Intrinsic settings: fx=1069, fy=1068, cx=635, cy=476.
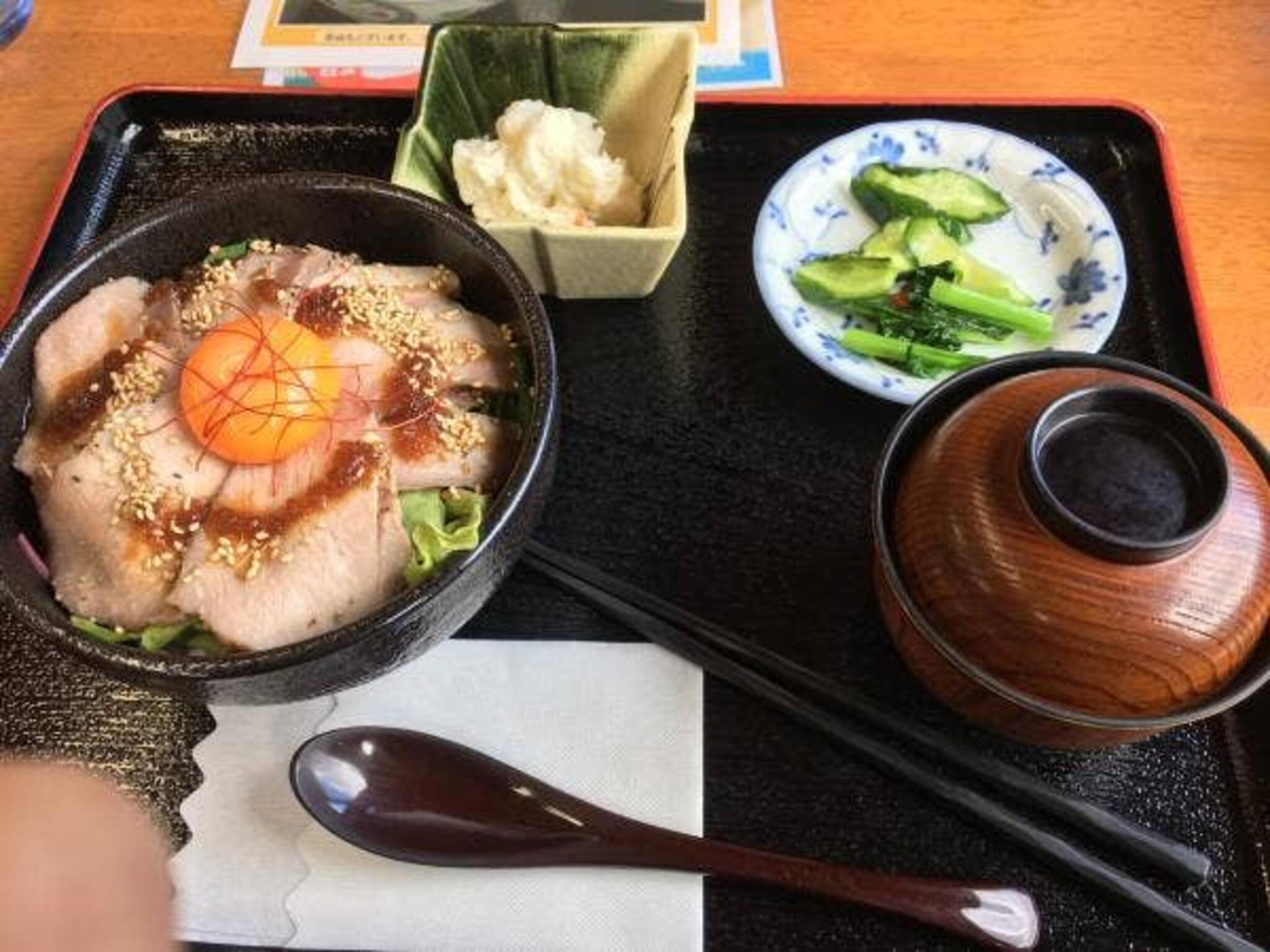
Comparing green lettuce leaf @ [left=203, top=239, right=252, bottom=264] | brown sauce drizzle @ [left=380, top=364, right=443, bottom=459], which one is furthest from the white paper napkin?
green lettuce leaf @ [left=203, top=239, right=252, bottom=264]

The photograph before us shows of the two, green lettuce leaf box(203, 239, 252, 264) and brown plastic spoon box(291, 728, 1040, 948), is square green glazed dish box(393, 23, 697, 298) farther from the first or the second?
brown plastic spoon box(291, 728, 1040, 948)

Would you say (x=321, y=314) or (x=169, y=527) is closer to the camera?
(x=169, y=527)

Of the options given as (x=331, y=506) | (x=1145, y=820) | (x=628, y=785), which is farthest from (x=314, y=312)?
(x=1145, y=820)

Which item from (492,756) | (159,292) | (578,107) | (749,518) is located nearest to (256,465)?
(159,292)

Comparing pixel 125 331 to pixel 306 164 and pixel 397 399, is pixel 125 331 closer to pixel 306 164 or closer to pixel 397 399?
pixel 397 399

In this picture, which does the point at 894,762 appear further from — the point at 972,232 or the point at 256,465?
the point at 972,232

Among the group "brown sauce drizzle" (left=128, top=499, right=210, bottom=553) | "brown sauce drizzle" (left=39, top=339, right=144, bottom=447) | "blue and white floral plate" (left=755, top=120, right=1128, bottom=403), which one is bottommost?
"blue and white floral plate" (left=755, top=120, right=1128, bottom=403)
